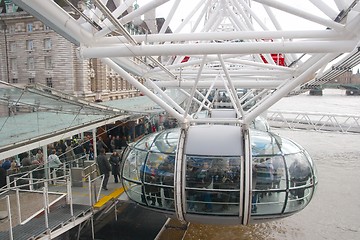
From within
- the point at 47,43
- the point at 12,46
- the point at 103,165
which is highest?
the point at 47,43

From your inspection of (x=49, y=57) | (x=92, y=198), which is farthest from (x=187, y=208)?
(x=49, y=57)

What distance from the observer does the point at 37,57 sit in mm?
35750

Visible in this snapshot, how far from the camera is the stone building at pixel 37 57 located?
34.7 metres

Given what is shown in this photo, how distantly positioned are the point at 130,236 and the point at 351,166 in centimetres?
1505

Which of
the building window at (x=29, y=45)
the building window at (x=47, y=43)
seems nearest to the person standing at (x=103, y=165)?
the building window at (x=47, y=43)

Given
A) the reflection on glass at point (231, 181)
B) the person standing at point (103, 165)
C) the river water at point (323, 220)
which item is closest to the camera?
the reflection on glass at point (231, 181)

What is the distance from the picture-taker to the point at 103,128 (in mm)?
15914

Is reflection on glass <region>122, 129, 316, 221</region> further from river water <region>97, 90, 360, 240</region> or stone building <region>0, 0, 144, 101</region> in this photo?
stone building <region>0, 0, 144, 101</region>

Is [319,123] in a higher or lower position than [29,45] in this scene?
lower

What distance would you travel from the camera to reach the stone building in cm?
3469

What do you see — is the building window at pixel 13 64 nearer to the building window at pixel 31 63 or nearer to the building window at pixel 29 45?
the building window at pixel 31 63

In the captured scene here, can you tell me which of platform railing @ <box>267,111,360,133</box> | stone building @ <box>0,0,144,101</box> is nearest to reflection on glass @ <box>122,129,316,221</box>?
platform railing @ <box>267,111,360,133</box>

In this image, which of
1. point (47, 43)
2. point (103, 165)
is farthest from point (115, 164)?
point (47, 43)

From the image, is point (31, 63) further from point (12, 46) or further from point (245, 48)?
point (245, 48)
